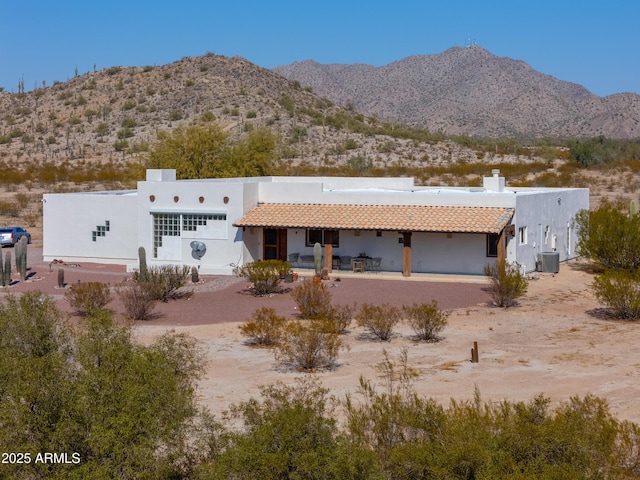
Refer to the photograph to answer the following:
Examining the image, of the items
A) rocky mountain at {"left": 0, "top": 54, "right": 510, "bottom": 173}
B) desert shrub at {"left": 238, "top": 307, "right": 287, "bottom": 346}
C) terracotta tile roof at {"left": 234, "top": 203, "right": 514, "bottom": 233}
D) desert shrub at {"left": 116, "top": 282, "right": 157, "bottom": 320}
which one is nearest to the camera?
desert shrub at {"left": 238, "top": 307, "right": 287, "bottom": 346}

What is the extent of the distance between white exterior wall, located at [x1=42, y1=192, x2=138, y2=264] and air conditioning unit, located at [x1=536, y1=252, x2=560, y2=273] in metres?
15.2

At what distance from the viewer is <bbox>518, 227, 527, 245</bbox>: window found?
109 ft

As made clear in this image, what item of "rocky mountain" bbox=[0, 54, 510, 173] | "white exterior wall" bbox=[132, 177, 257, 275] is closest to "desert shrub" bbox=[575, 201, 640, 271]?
"white exterior wall" bbox=[132, 177, 257, 275]

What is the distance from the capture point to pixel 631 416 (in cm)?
1528

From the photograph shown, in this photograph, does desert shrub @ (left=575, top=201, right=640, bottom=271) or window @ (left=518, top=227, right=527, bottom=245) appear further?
window @ (left=518, top=227, right=527, bottom=245)

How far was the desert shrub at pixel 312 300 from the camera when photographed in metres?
24.5

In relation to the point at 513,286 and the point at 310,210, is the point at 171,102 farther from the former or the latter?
the point at 513,286

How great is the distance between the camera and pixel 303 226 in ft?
110

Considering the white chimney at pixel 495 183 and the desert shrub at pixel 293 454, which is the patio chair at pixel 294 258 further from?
the desert shrub at pixel 293 454

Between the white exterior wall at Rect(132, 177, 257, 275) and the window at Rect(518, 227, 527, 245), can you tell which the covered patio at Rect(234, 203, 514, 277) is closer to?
the white exterior wall at Rect(132, 177, 257, 275)

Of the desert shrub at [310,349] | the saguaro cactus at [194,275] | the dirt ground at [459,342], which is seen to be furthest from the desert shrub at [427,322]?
the saguaro cactus at [194,275]

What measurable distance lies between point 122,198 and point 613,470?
2885 cm

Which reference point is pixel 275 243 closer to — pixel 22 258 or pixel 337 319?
pixel 22 258

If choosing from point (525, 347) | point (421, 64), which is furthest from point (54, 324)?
point (421, 64)
